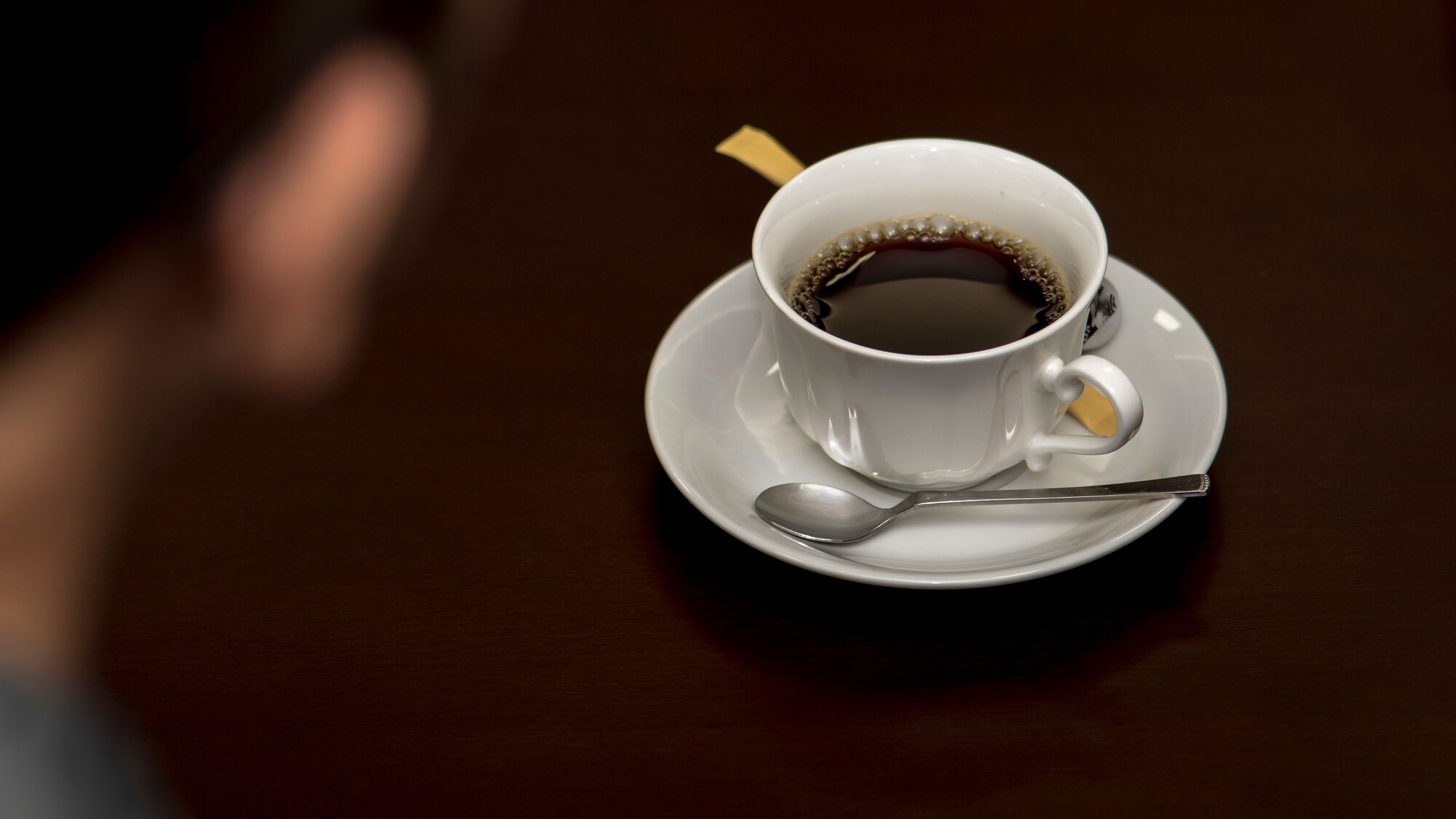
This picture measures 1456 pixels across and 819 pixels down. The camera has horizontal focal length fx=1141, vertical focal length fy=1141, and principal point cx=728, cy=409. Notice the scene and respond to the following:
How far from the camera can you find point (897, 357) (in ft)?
2.16

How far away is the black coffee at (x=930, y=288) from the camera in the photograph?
0.81m

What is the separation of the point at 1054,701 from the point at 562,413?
0.41m

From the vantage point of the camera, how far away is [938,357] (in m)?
0.65

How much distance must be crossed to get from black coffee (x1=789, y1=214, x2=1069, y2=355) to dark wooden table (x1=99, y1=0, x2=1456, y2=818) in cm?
15

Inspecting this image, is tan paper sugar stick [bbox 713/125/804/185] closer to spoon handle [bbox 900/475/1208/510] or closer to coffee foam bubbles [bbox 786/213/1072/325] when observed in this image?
coffee foam bubbles [bbox 786/213/1072/325]

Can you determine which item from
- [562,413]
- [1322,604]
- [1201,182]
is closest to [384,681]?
[562,413]

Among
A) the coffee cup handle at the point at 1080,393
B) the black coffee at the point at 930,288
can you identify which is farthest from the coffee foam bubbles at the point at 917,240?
the coffee cup handle at the point at 1080,393

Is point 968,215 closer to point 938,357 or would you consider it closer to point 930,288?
point 930,288

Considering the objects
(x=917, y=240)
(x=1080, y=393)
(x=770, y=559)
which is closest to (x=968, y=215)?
(x=917, y=240)

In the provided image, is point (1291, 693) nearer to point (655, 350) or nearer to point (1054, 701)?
point (1054, 701)

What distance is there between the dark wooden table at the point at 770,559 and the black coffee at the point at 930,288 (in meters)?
0.15

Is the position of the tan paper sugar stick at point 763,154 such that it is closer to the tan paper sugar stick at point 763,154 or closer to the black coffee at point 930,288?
the tan paper sugar stick at point 763,154

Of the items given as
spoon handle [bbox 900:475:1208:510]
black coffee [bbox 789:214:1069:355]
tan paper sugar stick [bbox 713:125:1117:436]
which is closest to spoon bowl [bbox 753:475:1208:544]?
spoon handle [bbox 900:475:1208:510]

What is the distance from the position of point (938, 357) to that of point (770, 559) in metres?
0.18
